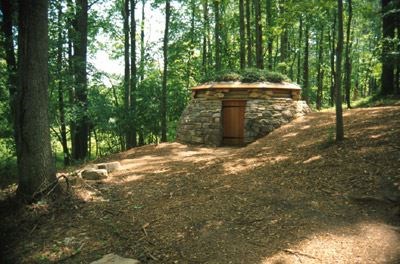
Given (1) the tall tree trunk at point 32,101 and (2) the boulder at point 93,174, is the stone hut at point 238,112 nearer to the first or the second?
(2) the boulder at point 93,174

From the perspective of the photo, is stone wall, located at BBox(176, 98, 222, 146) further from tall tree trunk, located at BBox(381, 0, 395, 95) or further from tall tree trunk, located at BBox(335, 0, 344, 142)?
tall tree trunk, located at BBox(381, 0, 395, 95)

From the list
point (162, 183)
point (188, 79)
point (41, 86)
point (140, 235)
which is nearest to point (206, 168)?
point (162, 183)

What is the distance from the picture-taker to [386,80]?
12.2 metres

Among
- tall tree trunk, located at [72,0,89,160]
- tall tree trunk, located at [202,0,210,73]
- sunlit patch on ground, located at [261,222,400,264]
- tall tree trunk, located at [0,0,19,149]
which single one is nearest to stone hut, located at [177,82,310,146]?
tall tree trunk, located at [72,0,89,160]

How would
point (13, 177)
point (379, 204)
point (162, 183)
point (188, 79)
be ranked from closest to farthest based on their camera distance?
point (379, 204)
point (162, 183)
point (13, 177)
point (188, 79)

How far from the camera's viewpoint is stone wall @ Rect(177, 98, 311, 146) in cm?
1049

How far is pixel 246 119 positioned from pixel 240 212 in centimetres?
584

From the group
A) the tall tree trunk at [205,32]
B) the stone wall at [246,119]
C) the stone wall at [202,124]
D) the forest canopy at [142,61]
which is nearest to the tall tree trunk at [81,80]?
the forest canopy at [142,61]

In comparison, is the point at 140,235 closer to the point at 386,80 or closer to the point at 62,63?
the point at 62,63

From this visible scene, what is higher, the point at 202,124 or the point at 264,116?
the point at 264,116

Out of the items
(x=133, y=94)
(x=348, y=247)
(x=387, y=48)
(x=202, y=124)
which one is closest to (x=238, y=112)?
(x=202, y=124)

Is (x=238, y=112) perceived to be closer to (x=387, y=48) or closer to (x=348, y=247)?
(x=387, y=48)

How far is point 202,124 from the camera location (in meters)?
10.9

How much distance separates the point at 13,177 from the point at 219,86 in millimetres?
6665
